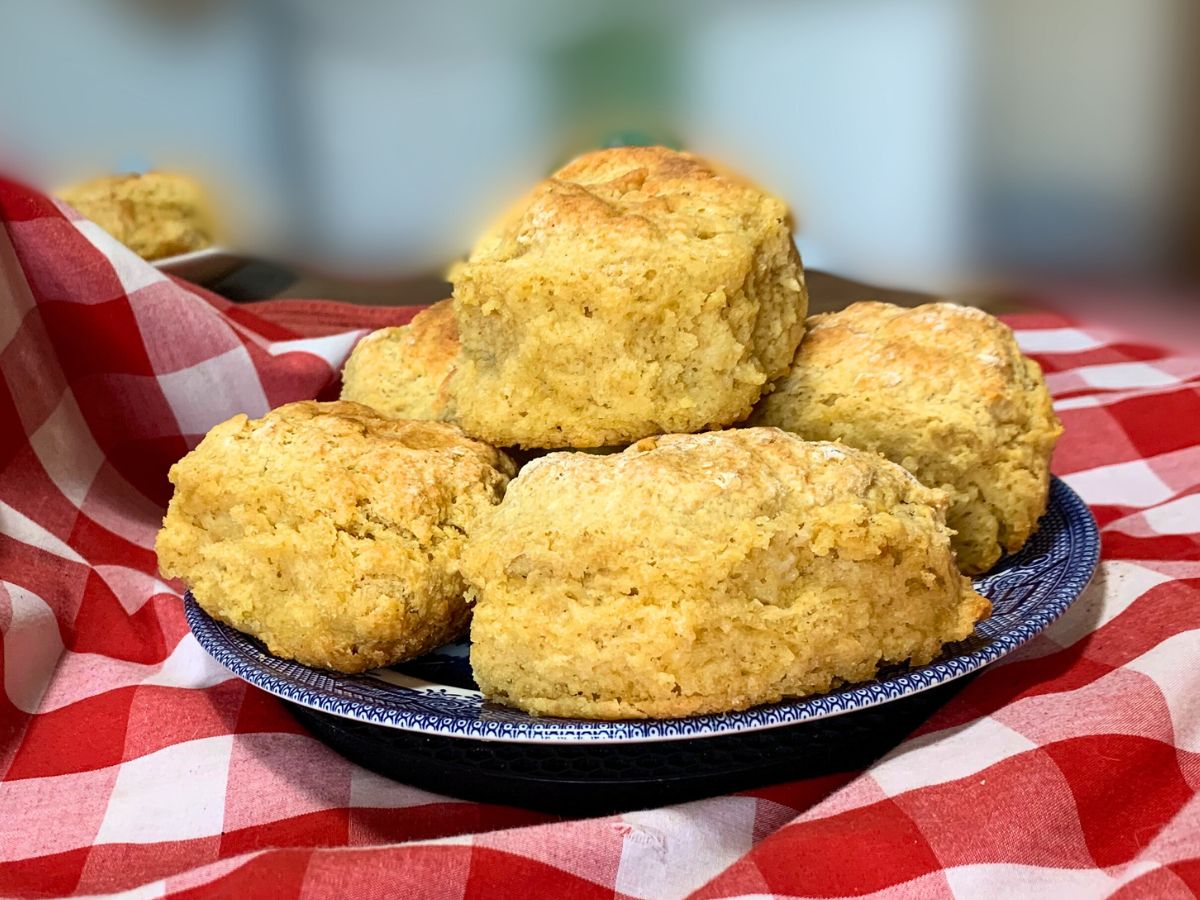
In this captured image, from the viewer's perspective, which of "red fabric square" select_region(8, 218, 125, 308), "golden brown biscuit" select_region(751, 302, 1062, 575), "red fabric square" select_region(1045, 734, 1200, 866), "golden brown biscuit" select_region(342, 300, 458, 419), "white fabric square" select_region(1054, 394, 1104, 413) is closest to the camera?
"red fabric square" select_region(1045, 734, 1200, 866)

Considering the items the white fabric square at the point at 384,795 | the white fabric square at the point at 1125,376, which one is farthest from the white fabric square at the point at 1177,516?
the white fabric square at the point at 384,795

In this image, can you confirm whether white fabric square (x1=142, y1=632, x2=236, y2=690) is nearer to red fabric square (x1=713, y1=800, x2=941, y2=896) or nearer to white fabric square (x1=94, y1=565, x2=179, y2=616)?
white fabric square (x1=94, y1=565, x2=179, y2=616)

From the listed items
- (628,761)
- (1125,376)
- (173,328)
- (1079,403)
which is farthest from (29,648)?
(1125,376)

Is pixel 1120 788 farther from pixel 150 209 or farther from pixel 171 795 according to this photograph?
pixel 150 209

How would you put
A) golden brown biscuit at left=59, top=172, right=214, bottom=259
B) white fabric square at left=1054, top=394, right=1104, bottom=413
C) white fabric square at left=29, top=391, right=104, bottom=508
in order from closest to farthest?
white fabric square at left=29, top=391, right=104, bottom=508 < white fabric square at left=1054, top=394, right=1104, bottom=413 < golden brown biscuit at left=59, top=172, right=214, bottom=259

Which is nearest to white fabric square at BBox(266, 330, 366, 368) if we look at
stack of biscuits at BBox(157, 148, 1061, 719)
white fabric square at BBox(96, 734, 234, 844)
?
stack of biscuits at BBox(157, 148, 1061, 719)
